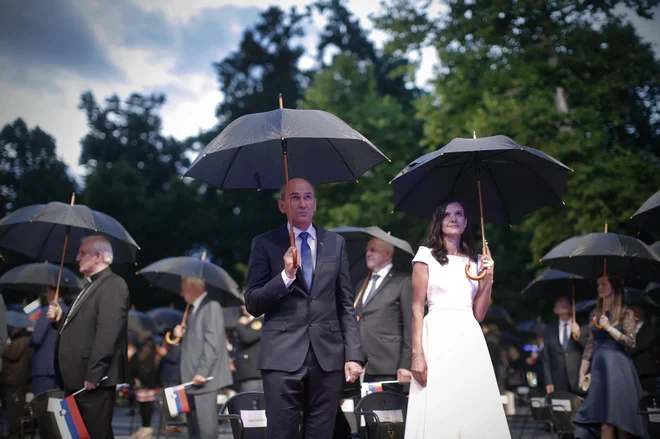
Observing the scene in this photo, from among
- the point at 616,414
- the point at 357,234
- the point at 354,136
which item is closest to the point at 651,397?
the point at 616,414

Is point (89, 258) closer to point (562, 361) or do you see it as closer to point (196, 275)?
point (196, 275)

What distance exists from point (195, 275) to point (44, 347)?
2.15 m

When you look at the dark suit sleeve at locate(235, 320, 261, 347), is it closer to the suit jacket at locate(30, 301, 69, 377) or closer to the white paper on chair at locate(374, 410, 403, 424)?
the suit jacket at locate(30, 301, 69, 377)

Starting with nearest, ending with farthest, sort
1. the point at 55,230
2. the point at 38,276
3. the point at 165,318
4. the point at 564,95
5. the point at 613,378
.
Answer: the point at 613,378 → the point at 55,230 → the point at 38,276 → the point at 564,95 → the point at 165,318

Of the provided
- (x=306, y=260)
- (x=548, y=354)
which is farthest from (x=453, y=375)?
(x=548, y=354)

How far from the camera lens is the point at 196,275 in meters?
10.5

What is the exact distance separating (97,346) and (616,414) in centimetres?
537

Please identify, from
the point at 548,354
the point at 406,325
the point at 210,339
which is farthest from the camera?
the point at 548,354

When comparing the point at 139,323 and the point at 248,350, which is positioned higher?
the point at 139,323

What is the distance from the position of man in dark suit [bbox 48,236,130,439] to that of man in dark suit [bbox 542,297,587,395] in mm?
6724

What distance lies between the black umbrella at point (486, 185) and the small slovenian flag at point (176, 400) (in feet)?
11.8

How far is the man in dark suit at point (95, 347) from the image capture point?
698 cm

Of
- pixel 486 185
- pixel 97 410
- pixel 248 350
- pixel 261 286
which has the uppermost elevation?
pixel 486 185

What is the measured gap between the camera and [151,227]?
4228 cm
